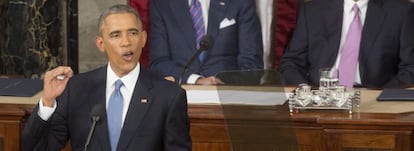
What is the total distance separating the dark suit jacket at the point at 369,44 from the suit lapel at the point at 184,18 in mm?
597

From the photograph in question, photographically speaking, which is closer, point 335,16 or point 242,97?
point 242,97

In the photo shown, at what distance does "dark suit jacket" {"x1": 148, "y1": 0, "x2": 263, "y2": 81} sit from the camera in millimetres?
6527

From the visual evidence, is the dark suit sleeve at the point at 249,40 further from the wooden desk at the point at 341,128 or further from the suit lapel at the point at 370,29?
the wooden desk at the point at 341,128

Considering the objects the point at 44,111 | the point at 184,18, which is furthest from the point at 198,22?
the point at 44,111

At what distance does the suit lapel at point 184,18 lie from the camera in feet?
21.4

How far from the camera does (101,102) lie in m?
4.04

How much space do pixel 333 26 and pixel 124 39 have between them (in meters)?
2.66

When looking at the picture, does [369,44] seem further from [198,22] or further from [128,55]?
[128,55]

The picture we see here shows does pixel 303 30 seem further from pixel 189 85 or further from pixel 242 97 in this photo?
pixel 242 97

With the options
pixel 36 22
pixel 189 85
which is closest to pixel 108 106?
pixel 189 85

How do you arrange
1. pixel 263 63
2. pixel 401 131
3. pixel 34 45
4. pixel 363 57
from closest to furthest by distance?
pixel 401 131, pixel 363 57, pixel 263 63, pixel 34 45

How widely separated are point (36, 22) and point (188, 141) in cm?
349

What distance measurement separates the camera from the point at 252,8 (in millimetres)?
6660

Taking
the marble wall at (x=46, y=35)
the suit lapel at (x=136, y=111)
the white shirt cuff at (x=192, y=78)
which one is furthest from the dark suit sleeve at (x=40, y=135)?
the marble wall at (x=46, y=35)
